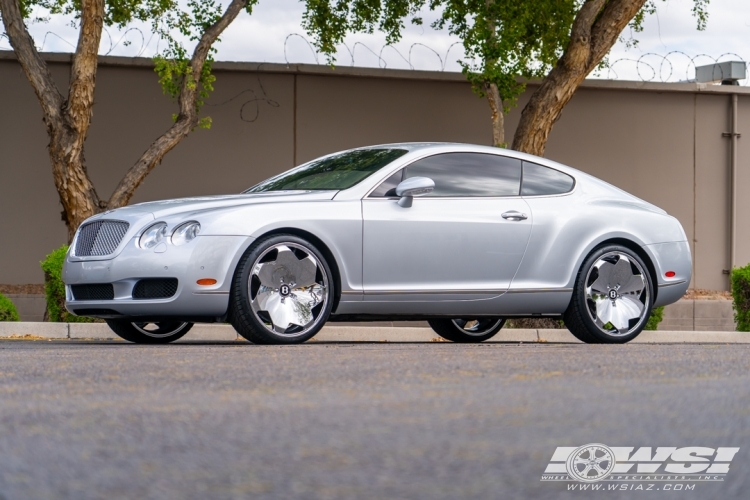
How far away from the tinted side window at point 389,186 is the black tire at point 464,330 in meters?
2.09

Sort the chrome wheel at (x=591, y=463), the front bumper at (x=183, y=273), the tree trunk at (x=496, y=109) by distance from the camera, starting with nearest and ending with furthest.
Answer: the chrome wheel at (x=591, y=463) < the front bumper at (x=183, y=273) < the tree trunk at (x=496, y=109)

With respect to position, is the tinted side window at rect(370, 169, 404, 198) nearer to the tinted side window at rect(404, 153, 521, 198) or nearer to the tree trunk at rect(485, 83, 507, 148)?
the tinted side window at rect(404, 153, 521, 198)

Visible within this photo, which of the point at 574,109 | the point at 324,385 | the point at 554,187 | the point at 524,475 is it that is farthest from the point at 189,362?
the point at 574,109

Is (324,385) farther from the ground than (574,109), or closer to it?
closer to it

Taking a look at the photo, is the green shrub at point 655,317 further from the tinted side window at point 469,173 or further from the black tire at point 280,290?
the black tire at point 280,290

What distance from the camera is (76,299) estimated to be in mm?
8305

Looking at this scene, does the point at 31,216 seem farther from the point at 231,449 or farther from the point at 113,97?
the point at 231,449

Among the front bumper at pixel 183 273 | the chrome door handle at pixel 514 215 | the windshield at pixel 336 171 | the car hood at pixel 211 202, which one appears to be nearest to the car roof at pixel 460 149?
the windshield at pixel 336 171

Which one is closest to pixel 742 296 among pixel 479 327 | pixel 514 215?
pixel 479 327

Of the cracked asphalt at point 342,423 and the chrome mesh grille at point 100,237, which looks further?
the chrome mesh grille at point 100,237

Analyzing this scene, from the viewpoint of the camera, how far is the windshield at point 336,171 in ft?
28.2

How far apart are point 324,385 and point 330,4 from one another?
12924mm

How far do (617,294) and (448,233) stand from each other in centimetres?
158

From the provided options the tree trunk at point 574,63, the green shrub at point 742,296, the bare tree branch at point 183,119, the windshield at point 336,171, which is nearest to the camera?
the windshield at point 336,171
